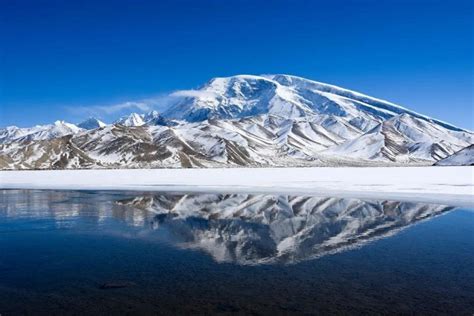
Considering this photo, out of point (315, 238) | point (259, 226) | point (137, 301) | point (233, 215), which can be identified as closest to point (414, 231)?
point (315, 238)

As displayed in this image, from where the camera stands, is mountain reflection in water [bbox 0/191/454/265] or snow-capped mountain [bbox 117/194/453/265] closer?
snow-capped mountain [bbox 117/194/453/265]

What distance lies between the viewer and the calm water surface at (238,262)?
12375 millimetres

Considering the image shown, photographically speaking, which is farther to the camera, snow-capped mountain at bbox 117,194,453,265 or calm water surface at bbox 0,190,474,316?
snow-capped mountain at bbox 117,194,453,265

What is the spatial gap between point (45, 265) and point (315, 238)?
39.3 ft

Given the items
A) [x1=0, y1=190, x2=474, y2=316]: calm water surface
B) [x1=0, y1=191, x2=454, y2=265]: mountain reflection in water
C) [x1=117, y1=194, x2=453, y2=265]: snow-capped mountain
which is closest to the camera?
[x1=0, y1=190, x2=474, y2=316]: calm water surface

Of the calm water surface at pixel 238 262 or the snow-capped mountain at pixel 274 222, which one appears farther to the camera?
the snow-capped mountain at pixel 274 222

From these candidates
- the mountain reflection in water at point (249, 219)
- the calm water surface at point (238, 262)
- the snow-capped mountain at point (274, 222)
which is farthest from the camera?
the mountain reflection in water at point (249, 219)

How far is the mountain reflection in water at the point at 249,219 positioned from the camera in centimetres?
1982

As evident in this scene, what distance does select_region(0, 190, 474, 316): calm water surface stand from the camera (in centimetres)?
1238

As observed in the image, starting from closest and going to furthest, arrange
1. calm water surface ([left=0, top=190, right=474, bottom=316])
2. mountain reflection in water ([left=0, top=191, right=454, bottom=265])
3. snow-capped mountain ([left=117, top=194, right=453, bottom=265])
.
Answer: calm water surface ([left=0, top=190, right=474, bottom=316])
snow-capped mountain ([left=117, top=194, right=453, bottom=265])
mountain reflection in water ([left=0, top=191, right=454, bottom=265])

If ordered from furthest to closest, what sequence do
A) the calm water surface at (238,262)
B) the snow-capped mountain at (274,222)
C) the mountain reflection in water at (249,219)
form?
the mountain reflection in water at (249,219), the snow-capped mountain at (274,222), the calm water surface at (238,262)

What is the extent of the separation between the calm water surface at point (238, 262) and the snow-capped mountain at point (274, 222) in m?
0.10

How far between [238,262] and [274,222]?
10529 mm

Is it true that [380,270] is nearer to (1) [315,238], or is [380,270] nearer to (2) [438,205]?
(1) [315,238]
